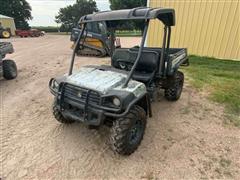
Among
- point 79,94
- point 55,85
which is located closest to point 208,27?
point 55,85

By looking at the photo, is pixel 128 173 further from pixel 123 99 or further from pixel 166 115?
pixel 166 115

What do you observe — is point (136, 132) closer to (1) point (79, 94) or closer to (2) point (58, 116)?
(1) point (79, 94)

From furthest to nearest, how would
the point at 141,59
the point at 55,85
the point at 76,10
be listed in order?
the point at 76,10
the point at 141,59
the point at 55,85

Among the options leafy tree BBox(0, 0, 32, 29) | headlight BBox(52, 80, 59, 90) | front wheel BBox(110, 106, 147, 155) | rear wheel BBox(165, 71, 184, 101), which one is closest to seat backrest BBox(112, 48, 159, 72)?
rear wheel BBox(165, 71, 184, 101)

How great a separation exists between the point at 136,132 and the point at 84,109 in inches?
31.6

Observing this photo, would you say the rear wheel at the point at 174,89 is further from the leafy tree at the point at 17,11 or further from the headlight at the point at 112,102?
the leafy tree at the point at 17,11

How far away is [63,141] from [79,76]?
1.00 m

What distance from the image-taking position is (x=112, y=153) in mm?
3117

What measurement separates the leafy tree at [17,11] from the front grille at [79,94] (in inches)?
1622

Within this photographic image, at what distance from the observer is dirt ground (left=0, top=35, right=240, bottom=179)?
9.19 ft

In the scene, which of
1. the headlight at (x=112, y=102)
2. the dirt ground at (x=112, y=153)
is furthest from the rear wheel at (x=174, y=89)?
the headlight at (x=112, y=102)

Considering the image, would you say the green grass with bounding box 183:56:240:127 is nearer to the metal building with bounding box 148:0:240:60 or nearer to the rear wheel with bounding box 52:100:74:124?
the metal building with bounding box 148:0:240:60

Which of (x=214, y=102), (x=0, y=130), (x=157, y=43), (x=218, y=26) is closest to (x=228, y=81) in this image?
(x=214, y=102)

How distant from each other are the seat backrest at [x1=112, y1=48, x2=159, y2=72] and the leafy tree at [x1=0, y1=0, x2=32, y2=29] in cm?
4014
